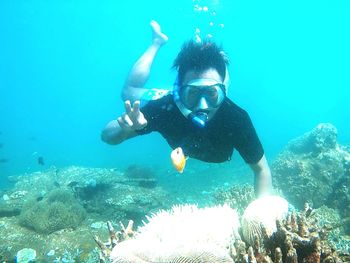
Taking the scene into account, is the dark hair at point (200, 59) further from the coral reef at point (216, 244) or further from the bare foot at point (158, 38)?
the bare foot at point (158, 38)

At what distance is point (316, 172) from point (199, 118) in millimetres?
7183

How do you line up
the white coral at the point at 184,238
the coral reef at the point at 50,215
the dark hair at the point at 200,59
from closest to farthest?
1. the white coral at the point at 184,238
2. the dark hair at the point at 200,59
3. the coral reef at the point at 50,215

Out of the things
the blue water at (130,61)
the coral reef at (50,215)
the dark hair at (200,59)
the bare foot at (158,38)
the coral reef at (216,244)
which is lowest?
the coral reef at (216,244)

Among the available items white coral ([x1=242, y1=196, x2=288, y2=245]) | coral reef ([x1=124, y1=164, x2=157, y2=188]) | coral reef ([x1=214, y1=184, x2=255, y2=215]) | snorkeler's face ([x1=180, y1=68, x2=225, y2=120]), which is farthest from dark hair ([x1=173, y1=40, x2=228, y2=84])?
coral reef ([x1=124, y1=164, x2=157, y2=188])

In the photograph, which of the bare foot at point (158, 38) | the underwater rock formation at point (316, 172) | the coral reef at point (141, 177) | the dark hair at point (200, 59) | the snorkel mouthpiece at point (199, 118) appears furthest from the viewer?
the coral reef at point (141, 177)

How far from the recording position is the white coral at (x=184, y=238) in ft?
7.00

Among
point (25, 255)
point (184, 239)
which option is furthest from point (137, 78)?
point (184, 239)

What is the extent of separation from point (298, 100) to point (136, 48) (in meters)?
67.3

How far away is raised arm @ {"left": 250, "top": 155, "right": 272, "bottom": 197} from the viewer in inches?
184

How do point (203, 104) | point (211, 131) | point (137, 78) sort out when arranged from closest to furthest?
point (203, 104) < point (211, 131) < point (137, 78)

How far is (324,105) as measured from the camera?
119 meters

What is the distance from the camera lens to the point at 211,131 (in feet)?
15.5

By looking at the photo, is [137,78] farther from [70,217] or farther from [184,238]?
[184,238]

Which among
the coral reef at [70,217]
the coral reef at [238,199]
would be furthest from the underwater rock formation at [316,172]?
the coral reef at [70,217]
